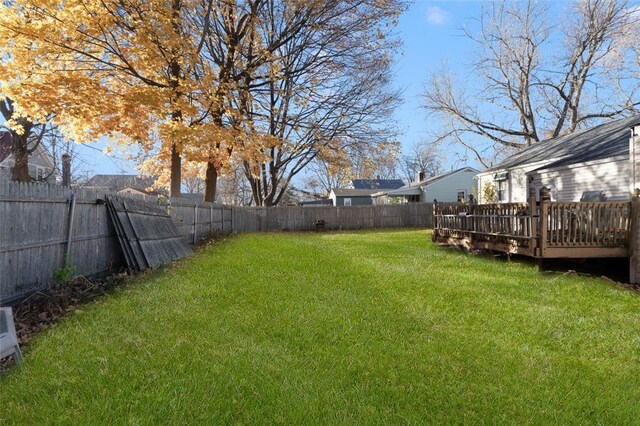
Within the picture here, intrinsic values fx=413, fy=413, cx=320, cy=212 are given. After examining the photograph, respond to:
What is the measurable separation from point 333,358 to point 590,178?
12845 millimetres

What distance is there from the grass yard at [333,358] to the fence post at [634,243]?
73.7 inches

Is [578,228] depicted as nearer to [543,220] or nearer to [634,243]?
[543,220]

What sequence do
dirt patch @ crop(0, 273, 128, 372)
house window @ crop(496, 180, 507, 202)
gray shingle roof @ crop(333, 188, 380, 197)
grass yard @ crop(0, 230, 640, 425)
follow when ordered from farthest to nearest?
gray shingle roof @ crop(333, 188, 380, 197), house window @ crop(496, 180, 507, 202), dirt patch @ crop(0, 273, 128, 372), grass yard @ crop(0, 230, 640, 425)

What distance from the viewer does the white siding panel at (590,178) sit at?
11758mm

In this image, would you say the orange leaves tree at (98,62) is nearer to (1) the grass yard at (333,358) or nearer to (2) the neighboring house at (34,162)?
(1) the grass yard at (333,358)

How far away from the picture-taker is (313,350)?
3.66 metres

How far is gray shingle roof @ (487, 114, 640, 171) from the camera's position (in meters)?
12.8

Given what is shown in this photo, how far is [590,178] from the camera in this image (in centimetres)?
1295

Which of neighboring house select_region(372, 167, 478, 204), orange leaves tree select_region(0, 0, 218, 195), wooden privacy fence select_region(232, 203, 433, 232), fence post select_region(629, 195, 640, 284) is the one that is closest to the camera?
fence post select_region(629, 195, 640, 284)

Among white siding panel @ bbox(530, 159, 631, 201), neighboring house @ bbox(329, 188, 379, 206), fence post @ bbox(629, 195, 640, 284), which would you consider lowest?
fence post @ bbox(629, 195, 640, 284)

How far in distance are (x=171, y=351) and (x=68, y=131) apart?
13.0m

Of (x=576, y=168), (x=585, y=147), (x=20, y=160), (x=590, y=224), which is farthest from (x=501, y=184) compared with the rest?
(x=20, y=160)

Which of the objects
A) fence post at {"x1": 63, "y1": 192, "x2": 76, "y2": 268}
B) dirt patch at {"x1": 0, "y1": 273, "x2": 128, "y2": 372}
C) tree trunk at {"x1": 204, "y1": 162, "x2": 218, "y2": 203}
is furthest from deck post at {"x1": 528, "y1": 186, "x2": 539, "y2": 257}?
tree trunk at {"x1": 204, "y1": 162, "x2": 218, "y2": 203}

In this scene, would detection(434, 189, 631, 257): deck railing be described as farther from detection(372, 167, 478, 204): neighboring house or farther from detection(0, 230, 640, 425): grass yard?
detection(372, 167, 478, 204): neighboring house
